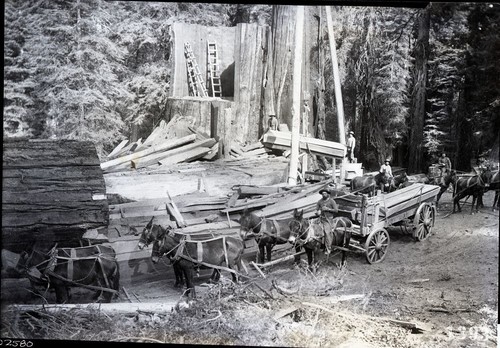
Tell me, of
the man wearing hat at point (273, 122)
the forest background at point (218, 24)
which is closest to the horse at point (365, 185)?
the forest background at point (218, 24)

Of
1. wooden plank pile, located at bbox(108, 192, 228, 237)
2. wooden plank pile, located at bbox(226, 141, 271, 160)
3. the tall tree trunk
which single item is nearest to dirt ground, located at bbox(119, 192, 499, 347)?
wooden plank pile, located at bbox(108, 192, 228, 237)

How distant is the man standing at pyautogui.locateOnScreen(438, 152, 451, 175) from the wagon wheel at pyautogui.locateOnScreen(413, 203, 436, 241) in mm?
346

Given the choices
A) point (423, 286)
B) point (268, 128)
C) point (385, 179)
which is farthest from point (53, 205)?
point (423, 286)

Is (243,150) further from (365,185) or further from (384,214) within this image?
(384,214)

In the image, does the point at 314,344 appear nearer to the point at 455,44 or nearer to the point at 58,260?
the point at 58,260

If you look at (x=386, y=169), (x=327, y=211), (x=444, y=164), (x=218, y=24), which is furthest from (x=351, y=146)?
(x=218, y=24)

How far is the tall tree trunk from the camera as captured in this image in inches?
172

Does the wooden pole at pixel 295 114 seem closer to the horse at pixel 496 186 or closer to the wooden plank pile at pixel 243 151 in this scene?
the wooden plank pile at pixel 243 151

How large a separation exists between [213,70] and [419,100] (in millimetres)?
1892

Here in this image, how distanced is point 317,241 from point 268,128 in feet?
3.63

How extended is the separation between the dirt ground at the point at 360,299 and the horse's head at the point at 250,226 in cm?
20

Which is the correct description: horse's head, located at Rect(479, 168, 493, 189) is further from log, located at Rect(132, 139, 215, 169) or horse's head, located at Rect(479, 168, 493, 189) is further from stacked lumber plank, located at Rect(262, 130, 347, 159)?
log, located at Rect(132, 139, 215, 169)

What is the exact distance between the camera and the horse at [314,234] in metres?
4.29

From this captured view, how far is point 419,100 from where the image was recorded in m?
4.44
